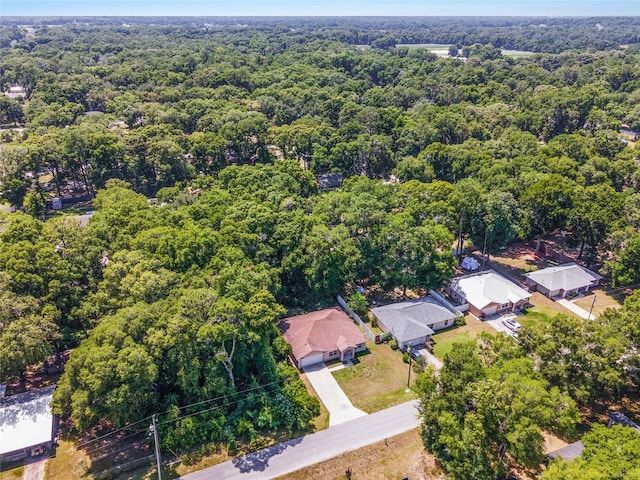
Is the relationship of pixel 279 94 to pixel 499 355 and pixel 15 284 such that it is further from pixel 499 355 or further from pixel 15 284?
pixel 499 355

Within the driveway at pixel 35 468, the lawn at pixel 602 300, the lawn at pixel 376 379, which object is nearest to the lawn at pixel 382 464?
the lawn at pixel 376 379

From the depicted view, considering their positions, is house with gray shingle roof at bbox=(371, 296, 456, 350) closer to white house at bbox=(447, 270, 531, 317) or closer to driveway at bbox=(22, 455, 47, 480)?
white house at bbox=(447, 270, 531, 317)

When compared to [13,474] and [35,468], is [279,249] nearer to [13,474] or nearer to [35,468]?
[35,468]

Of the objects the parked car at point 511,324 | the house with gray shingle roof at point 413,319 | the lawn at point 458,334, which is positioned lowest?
the lawn at point 458,334

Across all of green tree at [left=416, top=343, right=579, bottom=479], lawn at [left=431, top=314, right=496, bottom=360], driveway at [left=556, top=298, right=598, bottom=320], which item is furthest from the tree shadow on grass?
driveway at [left=556, top=298, right=598, bottom=320]

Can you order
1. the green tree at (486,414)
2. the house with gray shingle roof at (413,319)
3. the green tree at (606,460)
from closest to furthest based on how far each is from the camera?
the green tree at (606,460) → the green tree at (486,414) → the house with gray shingle roof at (413,319)

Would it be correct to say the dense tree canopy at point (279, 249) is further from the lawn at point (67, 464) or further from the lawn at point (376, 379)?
the lawn at point (376, 379)
